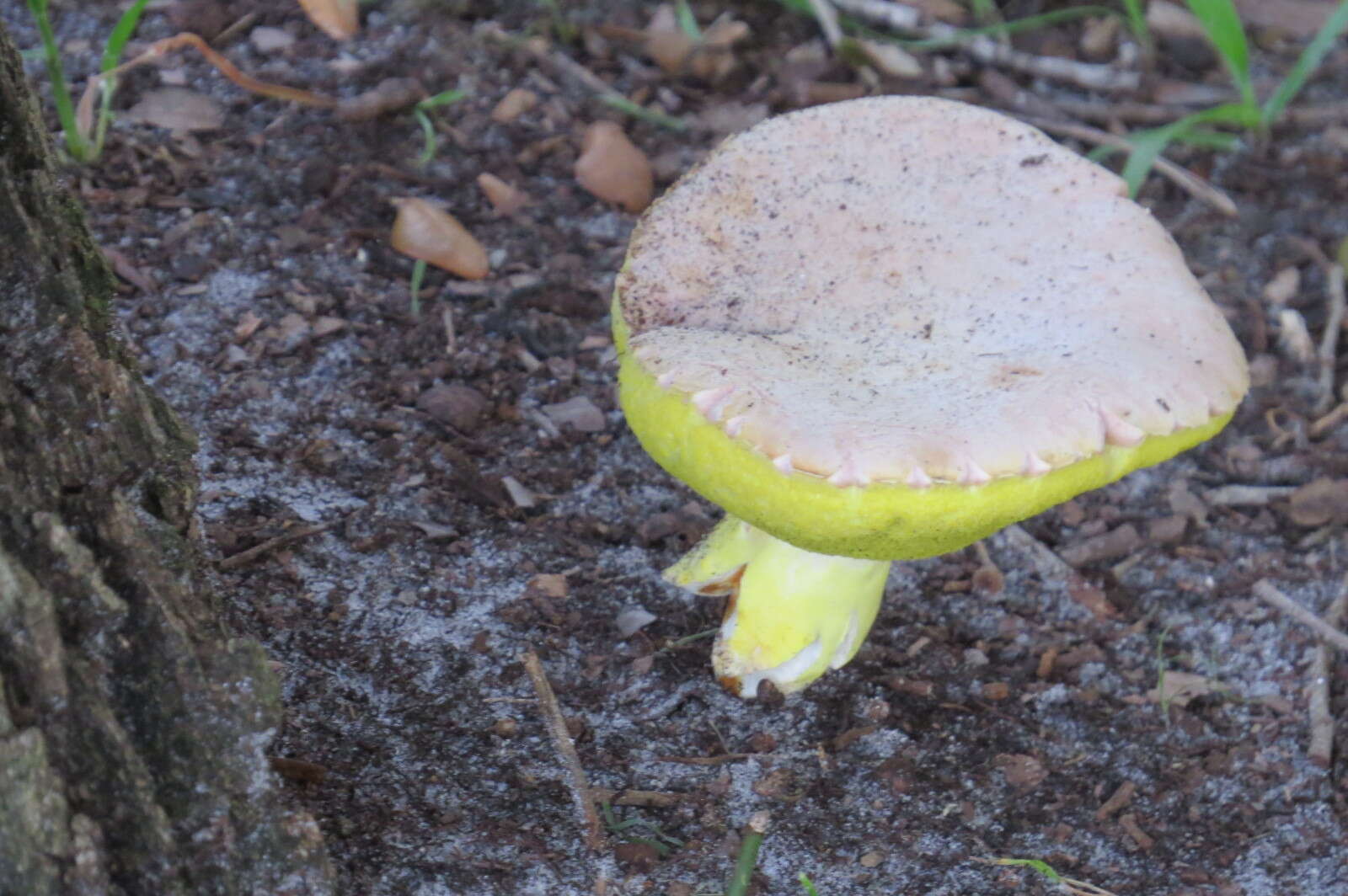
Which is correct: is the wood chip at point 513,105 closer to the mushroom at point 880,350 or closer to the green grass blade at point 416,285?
the green grass blade at point 416,285

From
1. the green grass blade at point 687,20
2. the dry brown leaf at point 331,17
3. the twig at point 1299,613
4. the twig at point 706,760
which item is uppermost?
the dry brown leaf at point 331,17

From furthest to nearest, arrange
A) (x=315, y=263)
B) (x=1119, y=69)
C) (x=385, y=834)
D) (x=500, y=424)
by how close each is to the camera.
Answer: (x=1119, y=69) → (x=315, y=263) → (x=500, y=424) → (x=385, y=834)

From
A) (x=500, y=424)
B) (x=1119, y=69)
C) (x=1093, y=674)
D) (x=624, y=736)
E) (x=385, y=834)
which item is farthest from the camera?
(x=1119, y=69)

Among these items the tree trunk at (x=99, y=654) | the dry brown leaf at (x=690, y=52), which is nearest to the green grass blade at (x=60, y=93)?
the tree trunk at (x=99, y=654)

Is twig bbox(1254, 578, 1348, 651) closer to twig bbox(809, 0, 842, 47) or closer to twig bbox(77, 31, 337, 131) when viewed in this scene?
twig bbox(809, 0, 842, 47)

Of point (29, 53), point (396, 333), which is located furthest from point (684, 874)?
point (29, 53)

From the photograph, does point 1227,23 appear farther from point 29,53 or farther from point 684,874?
point 29,53

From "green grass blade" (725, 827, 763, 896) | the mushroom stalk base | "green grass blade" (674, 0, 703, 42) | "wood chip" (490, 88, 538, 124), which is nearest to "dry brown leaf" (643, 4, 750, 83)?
"green grass blade" (674, 0, 703, 42)
